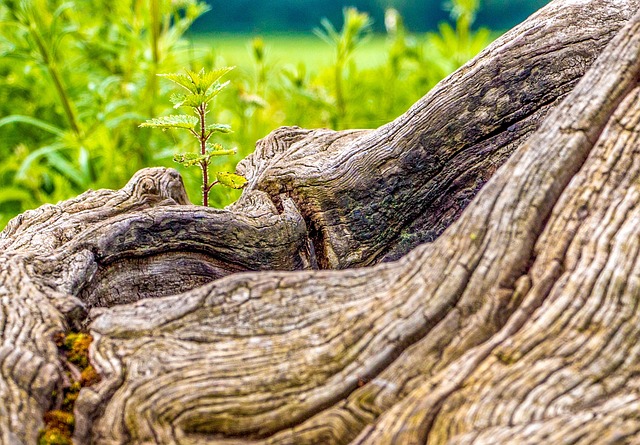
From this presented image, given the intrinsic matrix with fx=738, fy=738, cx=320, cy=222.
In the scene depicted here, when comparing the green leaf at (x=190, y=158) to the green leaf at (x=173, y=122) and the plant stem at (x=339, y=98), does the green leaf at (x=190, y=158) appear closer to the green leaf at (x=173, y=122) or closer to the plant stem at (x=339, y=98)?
the green leaf at (x=173, y=122)

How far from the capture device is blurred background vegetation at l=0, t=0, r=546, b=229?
5.25m

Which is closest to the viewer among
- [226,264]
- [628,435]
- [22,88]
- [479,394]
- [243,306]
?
[628,435]

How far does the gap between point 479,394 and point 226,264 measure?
130 centimetres

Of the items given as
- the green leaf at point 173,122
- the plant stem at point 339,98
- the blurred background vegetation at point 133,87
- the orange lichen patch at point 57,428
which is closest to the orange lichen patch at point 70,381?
the orange lichen patch at point 57,428

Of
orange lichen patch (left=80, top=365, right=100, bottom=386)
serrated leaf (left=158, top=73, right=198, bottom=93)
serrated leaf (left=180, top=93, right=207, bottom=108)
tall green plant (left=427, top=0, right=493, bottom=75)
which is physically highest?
tall green plant (left=427, top=0, right=493, bottom=75)

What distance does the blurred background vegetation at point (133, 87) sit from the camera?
5246 millimetres

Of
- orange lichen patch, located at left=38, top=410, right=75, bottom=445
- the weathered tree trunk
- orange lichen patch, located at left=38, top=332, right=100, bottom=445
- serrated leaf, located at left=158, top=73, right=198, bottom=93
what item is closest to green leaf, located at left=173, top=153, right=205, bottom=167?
serrated leaf, located at left=158, top=73, right=198, bottom=93

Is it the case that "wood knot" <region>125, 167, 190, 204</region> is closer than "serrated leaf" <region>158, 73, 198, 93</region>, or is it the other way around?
"serrated leaf" <region>158, 73, 198, 93</region>

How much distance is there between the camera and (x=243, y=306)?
6.64 ft

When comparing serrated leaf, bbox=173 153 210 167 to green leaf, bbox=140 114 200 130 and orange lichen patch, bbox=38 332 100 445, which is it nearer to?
green leaf, bbox=140 114 200 130

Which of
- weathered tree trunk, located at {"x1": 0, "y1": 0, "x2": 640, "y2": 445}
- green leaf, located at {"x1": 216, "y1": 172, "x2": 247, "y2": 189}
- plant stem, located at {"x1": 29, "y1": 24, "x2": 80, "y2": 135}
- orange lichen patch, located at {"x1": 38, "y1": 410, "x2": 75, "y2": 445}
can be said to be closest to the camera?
weathered tree trunk, located at {"x1": 0, "y1": 0, "x2": 640, "y2": 445}

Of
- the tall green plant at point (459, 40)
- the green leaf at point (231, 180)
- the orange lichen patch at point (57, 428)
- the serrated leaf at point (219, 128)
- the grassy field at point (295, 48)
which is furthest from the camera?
the grassy field at point (295, 48)

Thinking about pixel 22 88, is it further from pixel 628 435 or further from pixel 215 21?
pixel 628 435

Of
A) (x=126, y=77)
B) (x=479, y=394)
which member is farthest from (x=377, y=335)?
(x=126, y=77)
